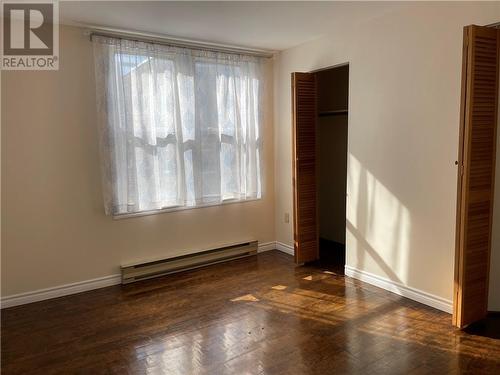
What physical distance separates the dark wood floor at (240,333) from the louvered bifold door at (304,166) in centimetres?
55

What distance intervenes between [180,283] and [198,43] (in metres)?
2.44

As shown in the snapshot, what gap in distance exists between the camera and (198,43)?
12.8ft

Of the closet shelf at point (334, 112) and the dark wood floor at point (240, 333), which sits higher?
the closet shelf at point (334, 112)

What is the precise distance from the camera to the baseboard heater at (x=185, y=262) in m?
3.76

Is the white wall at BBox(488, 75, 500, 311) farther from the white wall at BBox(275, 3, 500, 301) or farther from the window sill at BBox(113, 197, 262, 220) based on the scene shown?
the window sill at BBox(113, 197, 262, 220)

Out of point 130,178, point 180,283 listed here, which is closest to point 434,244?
point 180,283

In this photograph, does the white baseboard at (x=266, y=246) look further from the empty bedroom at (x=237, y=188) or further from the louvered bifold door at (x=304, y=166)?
the louvered bifold door at (x=304, y=166)

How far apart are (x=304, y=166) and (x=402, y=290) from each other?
1561 millimetres

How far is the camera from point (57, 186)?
133 inches

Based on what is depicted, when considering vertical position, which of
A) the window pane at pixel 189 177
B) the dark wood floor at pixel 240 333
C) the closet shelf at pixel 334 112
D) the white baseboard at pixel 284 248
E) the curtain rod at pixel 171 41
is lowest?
the dark wood floor at pixel 240 333

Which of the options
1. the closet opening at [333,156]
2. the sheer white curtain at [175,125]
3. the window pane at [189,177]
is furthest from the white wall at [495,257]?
the window pane at [189,177]

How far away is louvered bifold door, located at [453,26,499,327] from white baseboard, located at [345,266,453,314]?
259 mm

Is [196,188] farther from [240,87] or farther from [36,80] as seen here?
[36,80]

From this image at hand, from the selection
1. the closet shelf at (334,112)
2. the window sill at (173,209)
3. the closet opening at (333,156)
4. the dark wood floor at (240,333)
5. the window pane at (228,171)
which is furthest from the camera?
the closet opening at (333,156)
